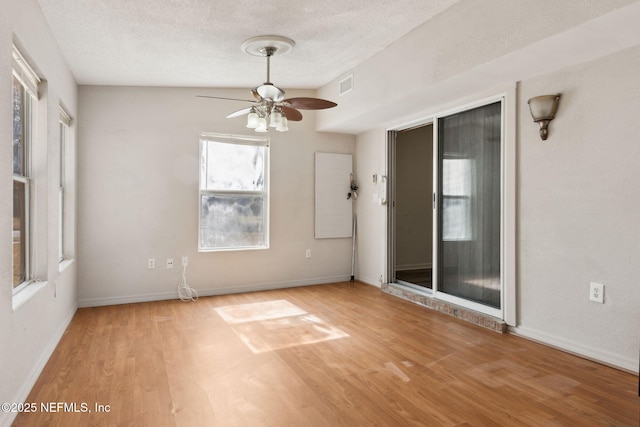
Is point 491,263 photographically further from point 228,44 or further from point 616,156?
point 228,44

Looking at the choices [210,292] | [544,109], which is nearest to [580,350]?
[544,109]

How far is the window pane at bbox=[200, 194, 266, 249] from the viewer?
5133 mm

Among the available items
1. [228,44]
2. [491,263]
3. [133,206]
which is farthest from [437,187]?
[133,206]

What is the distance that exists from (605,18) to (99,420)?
3729mm

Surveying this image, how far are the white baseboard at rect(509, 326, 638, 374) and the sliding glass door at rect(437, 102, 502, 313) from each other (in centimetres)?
37

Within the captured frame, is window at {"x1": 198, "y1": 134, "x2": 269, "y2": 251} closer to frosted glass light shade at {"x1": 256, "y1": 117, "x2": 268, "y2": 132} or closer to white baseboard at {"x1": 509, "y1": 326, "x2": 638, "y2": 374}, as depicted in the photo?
frosted glass light shade at {"x1": 256, "y1": 117, "x2": 268, "y2": 132}

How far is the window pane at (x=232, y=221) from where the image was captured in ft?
16.8

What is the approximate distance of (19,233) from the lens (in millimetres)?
2766

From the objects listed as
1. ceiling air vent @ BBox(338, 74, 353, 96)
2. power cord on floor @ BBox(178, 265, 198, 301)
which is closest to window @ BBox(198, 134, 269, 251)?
power cord on floor @ BBox(178, 265, 198, 301)

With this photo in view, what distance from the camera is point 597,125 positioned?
2.92 meters

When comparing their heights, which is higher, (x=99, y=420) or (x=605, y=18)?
(x=605, y=18)

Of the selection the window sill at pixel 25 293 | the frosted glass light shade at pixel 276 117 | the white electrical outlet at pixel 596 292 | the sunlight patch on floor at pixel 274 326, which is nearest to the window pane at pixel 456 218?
the white electrical outlet at pixel 596 292

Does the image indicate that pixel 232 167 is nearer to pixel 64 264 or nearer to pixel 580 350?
pixel 64 264

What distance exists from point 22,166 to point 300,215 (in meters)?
3.48
